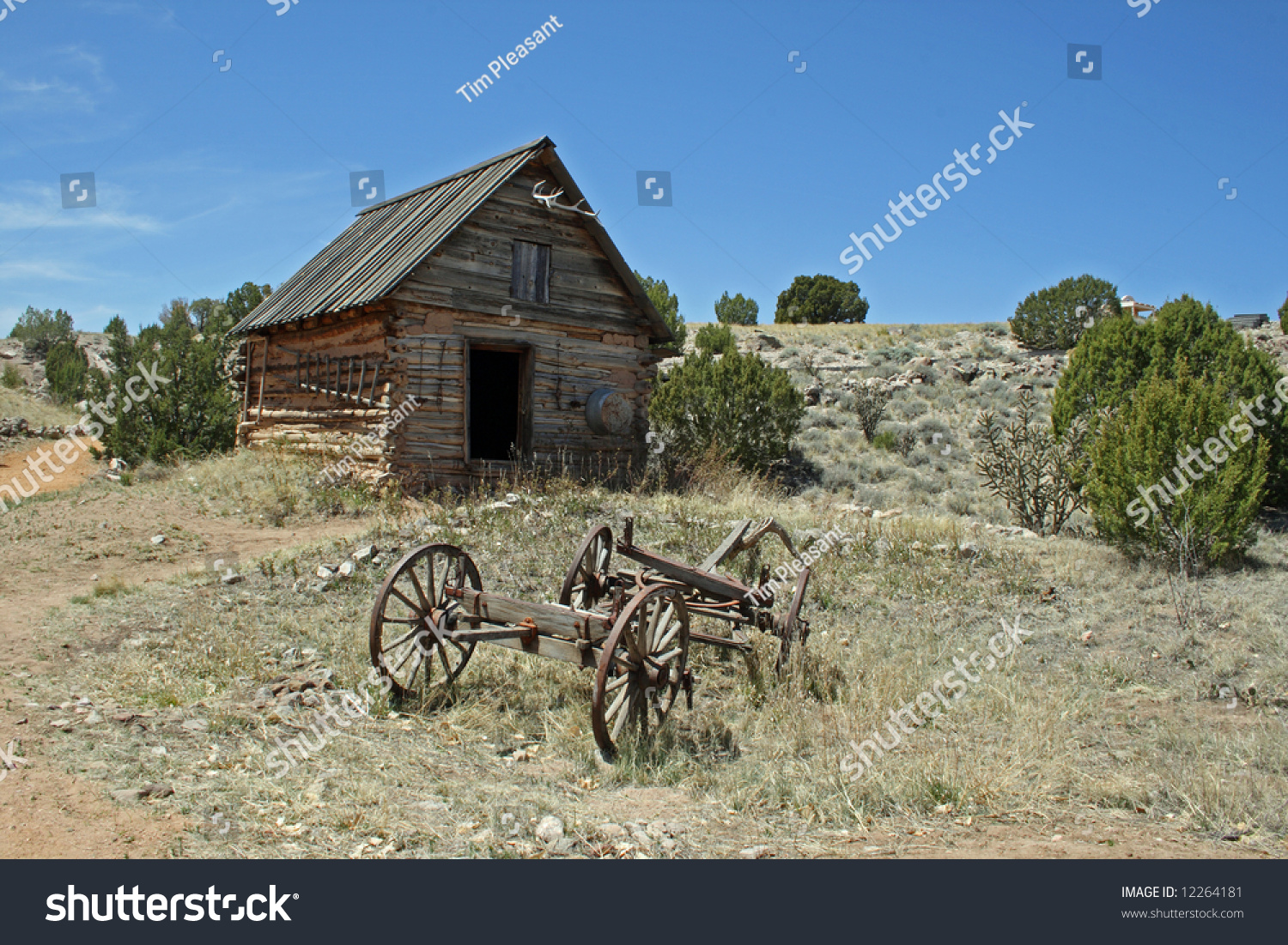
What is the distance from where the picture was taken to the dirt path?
3842 millimetres

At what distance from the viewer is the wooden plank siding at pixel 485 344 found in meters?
A: 12.6

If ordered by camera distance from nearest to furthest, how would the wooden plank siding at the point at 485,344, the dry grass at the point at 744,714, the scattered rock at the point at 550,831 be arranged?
the scattered rock at the point at 550,831, the dry grass at the point at 744,714, the wooden plank siding at the point at 485,344

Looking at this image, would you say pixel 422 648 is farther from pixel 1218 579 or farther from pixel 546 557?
pixel 1218 579

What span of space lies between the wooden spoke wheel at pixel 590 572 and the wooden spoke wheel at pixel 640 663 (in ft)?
2.95

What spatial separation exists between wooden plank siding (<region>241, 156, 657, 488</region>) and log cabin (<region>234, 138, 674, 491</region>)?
0.07ft

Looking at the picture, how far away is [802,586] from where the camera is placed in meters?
6.81

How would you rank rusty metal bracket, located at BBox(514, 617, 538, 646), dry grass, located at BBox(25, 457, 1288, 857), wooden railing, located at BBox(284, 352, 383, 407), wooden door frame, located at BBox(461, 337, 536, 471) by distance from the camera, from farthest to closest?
wooden door frame, located at BBox(461, 337, 536, 471) < wooden railing, located at BBox(284, 352, 383, 407) < rusty metal bracket, located at BBox(514, 617, 538, 646) < dry grass, located at BBox(25, 457, 1288, 857)

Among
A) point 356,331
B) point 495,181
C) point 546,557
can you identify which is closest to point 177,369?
point 356,331

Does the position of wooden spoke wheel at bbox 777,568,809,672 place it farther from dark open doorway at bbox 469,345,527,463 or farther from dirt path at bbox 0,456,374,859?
dark open doorway at bbox 469,345,527,463

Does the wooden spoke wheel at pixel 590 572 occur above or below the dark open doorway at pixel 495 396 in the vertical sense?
below

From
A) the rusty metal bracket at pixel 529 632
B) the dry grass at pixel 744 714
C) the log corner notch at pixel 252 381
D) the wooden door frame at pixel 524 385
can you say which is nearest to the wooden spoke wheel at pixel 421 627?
the dry grass at pixel 744 714

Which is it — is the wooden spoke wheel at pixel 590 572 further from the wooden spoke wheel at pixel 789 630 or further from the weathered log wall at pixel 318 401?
the weathered log wall at pixel 318 401

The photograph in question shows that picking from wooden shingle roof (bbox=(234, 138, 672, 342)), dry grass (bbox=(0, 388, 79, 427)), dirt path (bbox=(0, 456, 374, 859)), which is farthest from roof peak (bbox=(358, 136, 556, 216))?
dry grass (bbox=(0, 388, 79, 427))

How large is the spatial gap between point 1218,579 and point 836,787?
6.85 m
